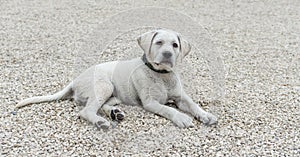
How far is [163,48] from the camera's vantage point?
10.3 feet

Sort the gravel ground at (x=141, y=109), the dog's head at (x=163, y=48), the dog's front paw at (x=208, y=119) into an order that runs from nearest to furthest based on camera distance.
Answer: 1. the gravel ground at (x=141, y=109)
2. the dog's head at (x=163, y=48)
3. the dog's front paw at (x=208, y=119)

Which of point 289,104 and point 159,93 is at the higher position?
point 159,93

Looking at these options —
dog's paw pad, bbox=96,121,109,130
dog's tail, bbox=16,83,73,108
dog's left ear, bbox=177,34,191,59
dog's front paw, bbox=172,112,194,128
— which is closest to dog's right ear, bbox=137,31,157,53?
dog's left ear, bbox=177,34,191,59

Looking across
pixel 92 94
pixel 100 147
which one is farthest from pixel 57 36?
pixel 100 147

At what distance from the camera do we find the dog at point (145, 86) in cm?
320

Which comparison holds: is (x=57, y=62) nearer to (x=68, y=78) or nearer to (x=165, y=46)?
(x=68, y=78)

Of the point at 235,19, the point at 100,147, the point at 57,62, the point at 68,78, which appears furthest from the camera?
the point at 235,19

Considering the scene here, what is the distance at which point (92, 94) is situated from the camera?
11.0ft

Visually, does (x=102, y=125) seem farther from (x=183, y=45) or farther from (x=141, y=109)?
(x=183, y=45)

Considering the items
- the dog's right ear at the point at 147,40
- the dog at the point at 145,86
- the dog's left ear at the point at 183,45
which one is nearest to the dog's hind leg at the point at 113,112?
the dog at the point at 145,86

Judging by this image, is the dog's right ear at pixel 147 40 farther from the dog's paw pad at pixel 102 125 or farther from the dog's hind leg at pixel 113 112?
the dog's paw pad at pixel 102 125

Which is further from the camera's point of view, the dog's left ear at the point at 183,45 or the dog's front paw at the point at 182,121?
the dog's left ear at the point at 183,45

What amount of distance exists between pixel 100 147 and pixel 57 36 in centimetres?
364

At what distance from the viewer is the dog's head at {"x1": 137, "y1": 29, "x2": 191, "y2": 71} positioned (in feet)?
10.3
